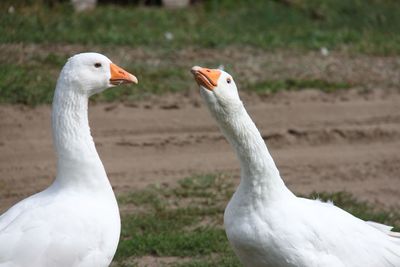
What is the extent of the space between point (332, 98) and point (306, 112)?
61 centimetres

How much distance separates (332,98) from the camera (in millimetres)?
11281

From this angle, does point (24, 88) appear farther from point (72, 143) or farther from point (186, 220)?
point (72, 143)

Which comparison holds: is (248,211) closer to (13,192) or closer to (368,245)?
(368,245)

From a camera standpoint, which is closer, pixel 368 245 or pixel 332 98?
pixel 368 245

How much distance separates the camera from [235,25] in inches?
559

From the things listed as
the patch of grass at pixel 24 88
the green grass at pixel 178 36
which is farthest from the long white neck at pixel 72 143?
the patch of grass at pixel 24 88

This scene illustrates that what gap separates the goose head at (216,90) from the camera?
17.7ft

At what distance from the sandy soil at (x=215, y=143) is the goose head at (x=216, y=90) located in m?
3.44

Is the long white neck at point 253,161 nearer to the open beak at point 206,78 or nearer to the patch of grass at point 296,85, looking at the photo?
the open beak at point 206,78

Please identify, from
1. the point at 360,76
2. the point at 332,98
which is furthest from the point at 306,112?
the point at 360,76

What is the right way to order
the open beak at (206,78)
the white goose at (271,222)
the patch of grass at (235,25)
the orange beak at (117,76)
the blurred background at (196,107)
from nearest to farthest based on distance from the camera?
1. the open beak at (206,78)
2. the white goose at (271,222)
3. the orange beak at (117,76)
4. the blurred background at (196,107)
5. the patch of grass at (235,25)

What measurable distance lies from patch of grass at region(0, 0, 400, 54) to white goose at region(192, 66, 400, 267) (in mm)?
6054

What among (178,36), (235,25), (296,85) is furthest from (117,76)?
(235,25)

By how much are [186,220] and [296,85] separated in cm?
394
